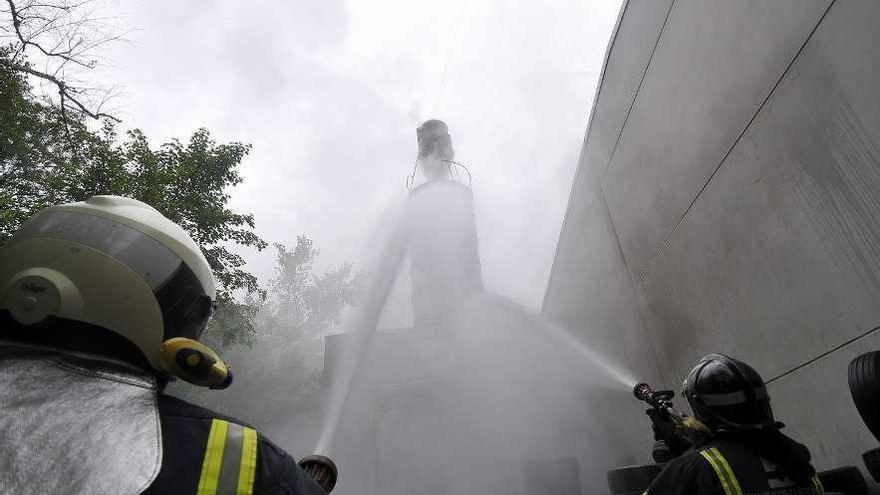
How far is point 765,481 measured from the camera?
1.69 meters

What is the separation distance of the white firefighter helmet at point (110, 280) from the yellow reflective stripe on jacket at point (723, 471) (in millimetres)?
1924

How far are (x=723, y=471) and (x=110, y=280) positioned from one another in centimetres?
229

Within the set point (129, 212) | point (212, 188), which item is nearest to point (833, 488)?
point (129, 212)

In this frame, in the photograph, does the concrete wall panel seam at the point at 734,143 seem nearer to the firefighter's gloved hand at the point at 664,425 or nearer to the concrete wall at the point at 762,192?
A: the concrete wall at the point at 762,192

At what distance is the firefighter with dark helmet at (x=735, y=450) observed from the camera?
169 centimetres

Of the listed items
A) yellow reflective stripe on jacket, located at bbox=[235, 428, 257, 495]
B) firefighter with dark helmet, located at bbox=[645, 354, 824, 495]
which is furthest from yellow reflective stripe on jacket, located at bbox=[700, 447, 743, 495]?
yellow reflective stripe on jacket, located at bbox=[235, 428, 257, 495]

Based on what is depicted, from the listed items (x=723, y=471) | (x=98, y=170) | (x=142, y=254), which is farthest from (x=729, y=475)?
(x=98, y=170)

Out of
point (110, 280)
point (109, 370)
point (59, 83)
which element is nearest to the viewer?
point (109, 370)

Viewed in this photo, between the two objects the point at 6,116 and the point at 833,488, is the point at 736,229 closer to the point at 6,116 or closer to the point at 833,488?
the point at 833,488

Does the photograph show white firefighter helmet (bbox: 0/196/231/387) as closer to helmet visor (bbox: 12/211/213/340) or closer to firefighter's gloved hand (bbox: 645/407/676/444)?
helmet visor (bbox: 12/211/213/340)

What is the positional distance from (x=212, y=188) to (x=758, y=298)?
35.3 feet

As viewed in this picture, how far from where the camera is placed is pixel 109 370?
39.4 inches

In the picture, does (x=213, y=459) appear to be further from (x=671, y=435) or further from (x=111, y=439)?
(x=671, y=435)

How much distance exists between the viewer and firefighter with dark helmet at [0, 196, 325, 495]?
825 mm
